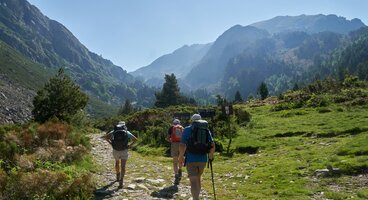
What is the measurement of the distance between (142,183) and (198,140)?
197 inches

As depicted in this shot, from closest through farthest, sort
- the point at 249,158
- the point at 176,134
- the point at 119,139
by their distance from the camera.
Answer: the point at 119,139
the point at 176,134
the point at 249,158

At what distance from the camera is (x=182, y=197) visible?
41.1ft

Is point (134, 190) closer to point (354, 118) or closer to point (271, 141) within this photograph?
point (271, 141)

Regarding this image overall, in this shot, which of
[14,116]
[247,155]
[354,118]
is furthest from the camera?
[14,116]

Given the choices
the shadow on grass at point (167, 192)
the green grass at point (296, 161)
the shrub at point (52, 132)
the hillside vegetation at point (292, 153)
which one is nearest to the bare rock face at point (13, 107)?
the hillside vegetation at point (292, 153)

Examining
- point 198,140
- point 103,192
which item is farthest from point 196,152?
point 103,192

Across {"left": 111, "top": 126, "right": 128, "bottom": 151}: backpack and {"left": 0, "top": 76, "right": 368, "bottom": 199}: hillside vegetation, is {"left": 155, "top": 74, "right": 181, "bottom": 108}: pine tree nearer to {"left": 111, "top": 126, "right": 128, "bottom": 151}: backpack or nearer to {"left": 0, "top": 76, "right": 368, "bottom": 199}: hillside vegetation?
{"left": 0, "top": 76, "right": 368, "bottom": 199}: hillside vegetation

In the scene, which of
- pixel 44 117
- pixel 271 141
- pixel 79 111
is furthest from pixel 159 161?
pixel 79 111

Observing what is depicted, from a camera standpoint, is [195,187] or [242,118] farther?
[242,118]

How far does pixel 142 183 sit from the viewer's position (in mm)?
14477

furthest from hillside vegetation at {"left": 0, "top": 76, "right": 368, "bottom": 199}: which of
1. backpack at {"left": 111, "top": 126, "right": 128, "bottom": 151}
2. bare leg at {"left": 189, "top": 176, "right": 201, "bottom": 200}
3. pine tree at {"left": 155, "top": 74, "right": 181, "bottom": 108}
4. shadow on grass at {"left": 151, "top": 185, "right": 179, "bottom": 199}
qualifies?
pine tree at {"left": 155, "top": 74, "right": 181, "bottom": 108}

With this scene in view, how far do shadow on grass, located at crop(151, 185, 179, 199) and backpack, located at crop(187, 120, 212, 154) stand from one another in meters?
2.89

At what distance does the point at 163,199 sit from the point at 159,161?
950 cm

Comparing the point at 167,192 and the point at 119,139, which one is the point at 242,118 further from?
the point at 167,192
